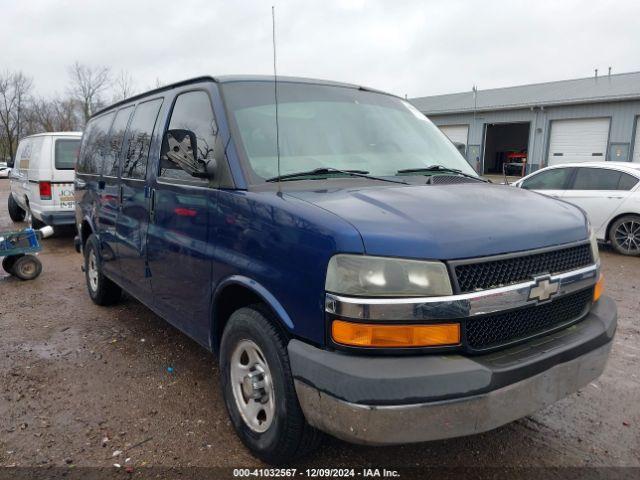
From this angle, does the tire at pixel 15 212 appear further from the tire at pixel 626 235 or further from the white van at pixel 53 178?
the tire at pixel 626 235

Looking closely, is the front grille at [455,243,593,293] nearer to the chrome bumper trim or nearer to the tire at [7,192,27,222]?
the chrome bumper trim

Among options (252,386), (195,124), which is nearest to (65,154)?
(195,124)

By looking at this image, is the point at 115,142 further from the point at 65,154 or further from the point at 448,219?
the point at 65,154

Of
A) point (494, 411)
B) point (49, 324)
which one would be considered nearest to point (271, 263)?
point (494, 411)

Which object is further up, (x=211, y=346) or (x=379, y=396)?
(x=379, y=396)

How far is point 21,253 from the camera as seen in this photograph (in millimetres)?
6723

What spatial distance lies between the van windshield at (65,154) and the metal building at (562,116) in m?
14.4

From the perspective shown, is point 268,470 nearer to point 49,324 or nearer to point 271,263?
point 271,263

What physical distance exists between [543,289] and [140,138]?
3.22m

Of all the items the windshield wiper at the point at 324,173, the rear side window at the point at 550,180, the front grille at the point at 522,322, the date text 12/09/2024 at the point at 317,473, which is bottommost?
the date text 12/09/2024 at the point at 317,473

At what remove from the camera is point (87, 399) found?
3.41 m

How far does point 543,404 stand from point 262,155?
1.96 metres

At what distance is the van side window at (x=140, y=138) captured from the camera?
382cm

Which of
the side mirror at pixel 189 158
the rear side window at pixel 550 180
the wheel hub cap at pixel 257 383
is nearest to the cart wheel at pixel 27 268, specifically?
the side mirror at pixel 189 158
